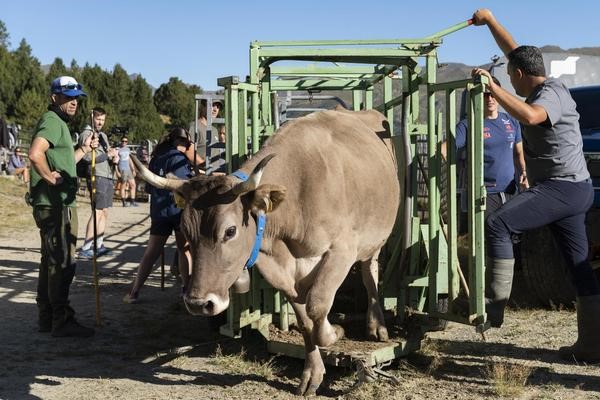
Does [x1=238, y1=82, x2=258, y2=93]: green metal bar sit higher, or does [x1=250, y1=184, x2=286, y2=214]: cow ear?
[x1=238, y1=82, x2=258, y2=93]: green metal bar

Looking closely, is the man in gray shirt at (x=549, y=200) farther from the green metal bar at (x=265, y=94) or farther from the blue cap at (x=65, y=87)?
the blue cap at (x=65, y=87)

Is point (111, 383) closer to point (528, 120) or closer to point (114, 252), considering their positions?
point (528, 120)

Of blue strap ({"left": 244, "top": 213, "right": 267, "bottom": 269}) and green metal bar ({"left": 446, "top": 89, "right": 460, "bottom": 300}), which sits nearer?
blue strap ({"left": 244, "top": 213, "right": 267, "bottom": 269})

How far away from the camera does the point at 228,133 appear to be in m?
5.18

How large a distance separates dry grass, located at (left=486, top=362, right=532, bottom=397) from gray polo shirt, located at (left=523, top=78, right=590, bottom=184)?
136cm

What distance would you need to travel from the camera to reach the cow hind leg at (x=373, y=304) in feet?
18.9

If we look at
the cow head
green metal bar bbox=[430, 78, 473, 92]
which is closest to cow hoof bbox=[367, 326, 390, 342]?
the cow head

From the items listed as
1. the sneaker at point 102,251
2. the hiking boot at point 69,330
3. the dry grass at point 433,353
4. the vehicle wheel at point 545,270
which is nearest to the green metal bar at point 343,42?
the dry grass at point 433,353

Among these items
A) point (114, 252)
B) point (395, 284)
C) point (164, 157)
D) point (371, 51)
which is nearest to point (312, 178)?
point (371, 51)

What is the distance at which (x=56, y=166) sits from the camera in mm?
6309

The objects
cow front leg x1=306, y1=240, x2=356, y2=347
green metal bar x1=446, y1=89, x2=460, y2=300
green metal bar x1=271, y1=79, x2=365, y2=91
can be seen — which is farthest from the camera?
green metal bar x1=271, y1=79, x2=365, y2=91

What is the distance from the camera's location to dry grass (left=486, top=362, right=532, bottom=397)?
4.69 meters

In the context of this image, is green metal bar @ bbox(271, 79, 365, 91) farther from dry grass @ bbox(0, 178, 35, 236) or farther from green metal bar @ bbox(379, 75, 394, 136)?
dry grass @ bbox(0, 178, 35, 236)

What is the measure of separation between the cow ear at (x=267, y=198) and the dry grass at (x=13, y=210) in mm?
11537
